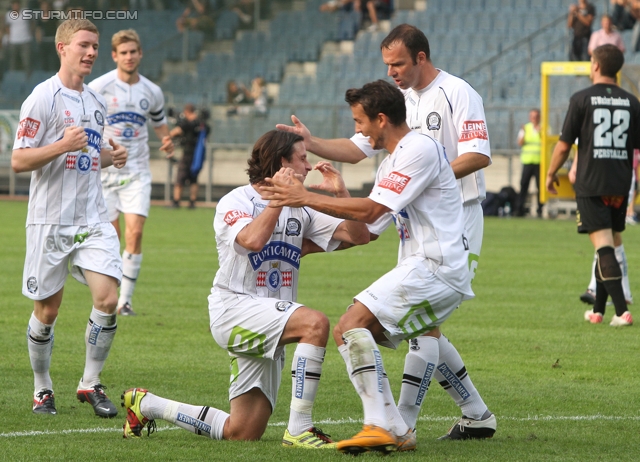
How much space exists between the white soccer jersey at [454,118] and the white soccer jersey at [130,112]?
5.11 m

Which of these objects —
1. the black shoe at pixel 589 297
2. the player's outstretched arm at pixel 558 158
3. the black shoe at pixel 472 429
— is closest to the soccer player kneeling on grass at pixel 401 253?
the black shoe at pixel 472 429

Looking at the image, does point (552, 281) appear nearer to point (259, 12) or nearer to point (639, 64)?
point (639, 64)

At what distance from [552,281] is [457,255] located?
27.5ft

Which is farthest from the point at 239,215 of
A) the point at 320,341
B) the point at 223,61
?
the point at 223,61

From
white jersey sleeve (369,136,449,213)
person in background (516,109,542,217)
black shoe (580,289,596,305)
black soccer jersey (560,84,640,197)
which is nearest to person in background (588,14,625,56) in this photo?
person in background (516,109,542,217)

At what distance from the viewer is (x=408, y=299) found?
5.29 metres

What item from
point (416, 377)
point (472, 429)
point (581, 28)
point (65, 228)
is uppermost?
point (581, 28)

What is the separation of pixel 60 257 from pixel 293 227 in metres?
1.74

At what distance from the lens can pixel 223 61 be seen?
35.3m

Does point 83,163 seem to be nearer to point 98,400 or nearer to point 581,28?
point 98,400

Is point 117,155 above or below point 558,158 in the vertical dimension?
above

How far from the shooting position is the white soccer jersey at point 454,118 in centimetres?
621

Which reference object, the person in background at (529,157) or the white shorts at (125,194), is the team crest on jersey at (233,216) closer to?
the white shorts at (125,194)

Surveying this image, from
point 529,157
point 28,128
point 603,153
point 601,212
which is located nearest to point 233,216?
point 28,128
